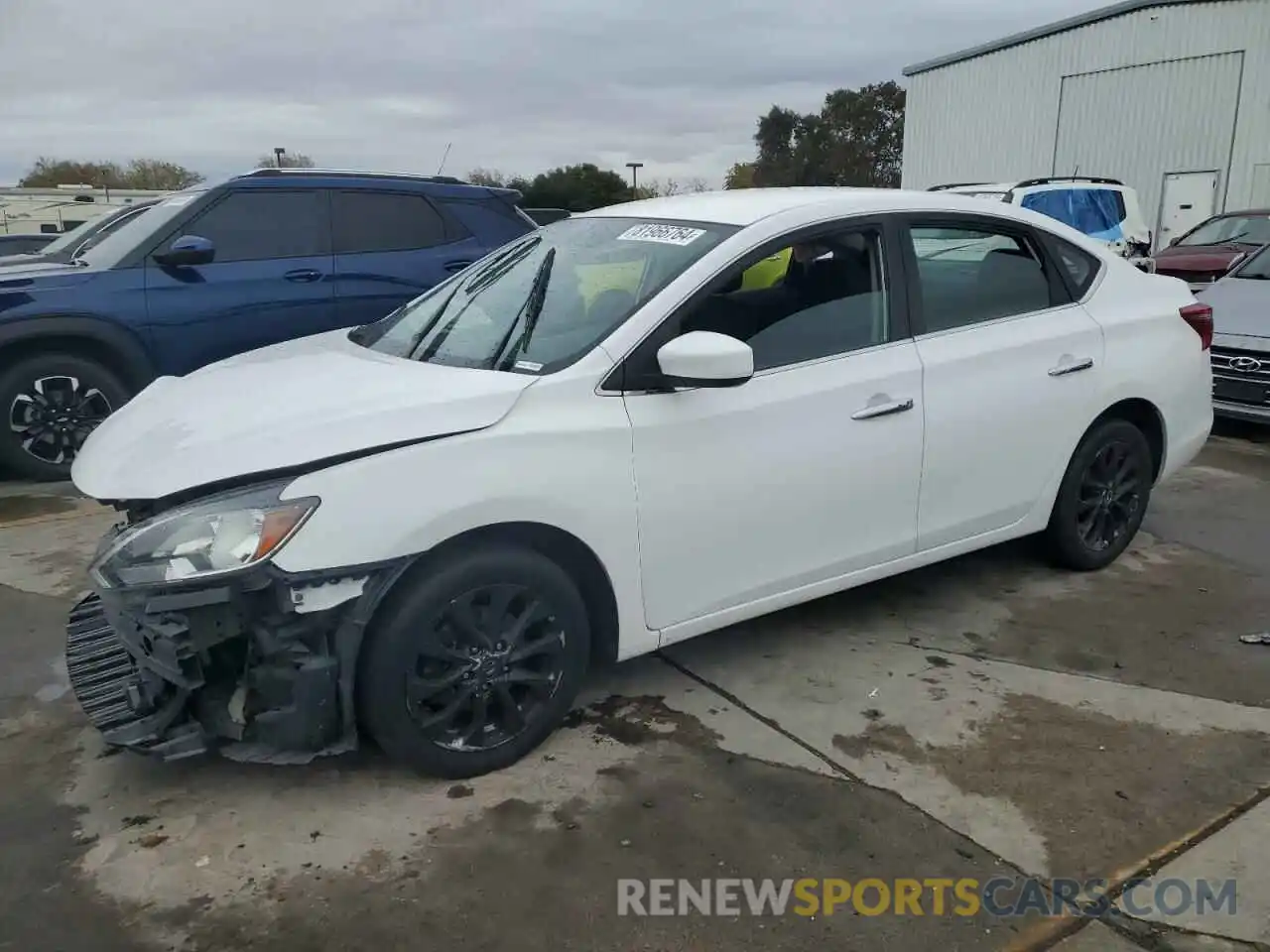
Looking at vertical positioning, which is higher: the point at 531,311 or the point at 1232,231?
the point at 1232,231

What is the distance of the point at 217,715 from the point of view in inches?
108

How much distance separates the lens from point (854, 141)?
53250 mm

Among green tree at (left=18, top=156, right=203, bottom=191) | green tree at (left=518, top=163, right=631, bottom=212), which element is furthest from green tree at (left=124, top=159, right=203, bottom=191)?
green tree at (left=518, top=163, right=631, bottom=212)

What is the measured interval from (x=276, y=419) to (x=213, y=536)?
16.3 inches

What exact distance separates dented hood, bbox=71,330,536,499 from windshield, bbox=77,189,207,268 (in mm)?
3505

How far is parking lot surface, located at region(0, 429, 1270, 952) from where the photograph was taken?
8.05ft

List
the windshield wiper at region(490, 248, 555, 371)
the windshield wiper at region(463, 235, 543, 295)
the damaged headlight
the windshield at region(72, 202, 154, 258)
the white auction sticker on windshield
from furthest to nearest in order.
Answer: the windshield at region(72, 202, 154, 258)
the windshield wiper at region(463, 235, 543, 295)
the white auction sticker on windshield
the windshield wiper at region(490, 248, 555, 371)
the damaged headlight

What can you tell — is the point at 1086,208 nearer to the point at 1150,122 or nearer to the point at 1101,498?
the point at 1101,498

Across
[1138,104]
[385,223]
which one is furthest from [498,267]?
[1138,104]

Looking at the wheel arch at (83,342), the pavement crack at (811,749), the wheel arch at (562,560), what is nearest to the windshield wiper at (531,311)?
the wheel arch at (562,560)

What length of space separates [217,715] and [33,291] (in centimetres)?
443

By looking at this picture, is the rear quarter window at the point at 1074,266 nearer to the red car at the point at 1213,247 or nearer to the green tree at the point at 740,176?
the red car at the point at 1213,247

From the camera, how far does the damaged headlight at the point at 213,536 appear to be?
8.55ft

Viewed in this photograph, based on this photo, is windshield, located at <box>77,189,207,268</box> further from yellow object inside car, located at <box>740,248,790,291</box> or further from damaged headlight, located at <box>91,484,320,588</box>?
yellow object inside car, located at <box>740,248,790,291</box>
